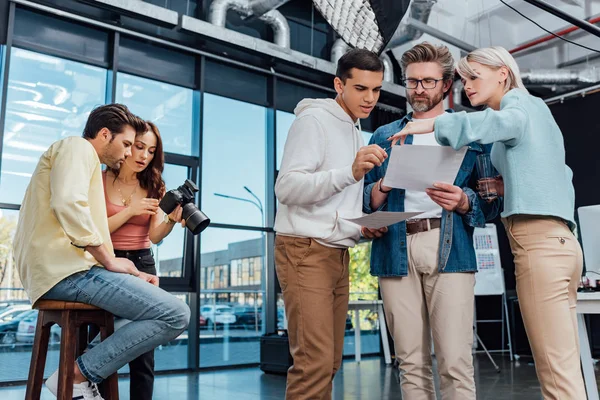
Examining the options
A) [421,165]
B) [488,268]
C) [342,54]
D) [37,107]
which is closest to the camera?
[421,165]

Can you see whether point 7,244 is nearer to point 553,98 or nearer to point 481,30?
point 481,30

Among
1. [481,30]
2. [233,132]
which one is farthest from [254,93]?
[481,30]

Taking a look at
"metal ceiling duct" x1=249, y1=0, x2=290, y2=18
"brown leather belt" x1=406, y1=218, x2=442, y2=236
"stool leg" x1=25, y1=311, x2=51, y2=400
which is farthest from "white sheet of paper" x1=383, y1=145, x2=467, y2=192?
"metal ceiling duct" x1=249, y1=0, x2=290, y2=18

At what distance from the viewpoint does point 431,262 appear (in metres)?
1.69

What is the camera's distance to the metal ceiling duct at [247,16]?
529cm

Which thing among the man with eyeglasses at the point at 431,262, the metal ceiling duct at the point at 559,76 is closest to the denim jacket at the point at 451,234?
the man with eyeglasses at the point at 431,262

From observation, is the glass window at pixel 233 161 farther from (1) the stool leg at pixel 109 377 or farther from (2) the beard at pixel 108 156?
(1) the stool leg at pixel 109 377

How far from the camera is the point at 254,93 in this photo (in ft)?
20.0

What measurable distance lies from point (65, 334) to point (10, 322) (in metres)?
3.21

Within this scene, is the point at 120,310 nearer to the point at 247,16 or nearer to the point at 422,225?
the point at 422,225

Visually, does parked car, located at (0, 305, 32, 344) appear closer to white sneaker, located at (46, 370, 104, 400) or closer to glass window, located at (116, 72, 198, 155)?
glass window, located at (116, 72, 198, 155)

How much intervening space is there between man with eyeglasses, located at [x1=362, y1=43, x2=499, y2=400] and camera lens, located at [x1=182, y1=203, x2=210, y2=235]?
22.1 inches

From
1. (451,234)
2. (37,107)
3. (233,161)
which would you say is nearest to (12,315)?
(37,107)

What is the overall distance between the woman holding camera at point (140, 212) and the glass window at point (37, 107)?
8.95ft
